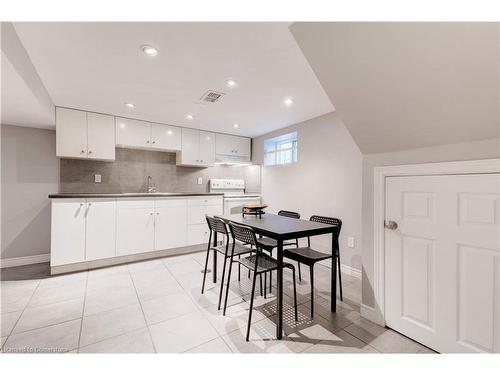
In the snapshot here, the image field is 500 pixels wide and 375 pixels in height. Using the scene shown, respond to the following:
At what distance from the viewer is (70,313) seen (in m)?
1.96

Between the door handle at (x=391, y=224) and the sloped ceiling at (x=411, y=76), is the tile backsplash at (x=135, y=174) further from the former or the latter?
the sloped ceiling at (x=411, y=76)

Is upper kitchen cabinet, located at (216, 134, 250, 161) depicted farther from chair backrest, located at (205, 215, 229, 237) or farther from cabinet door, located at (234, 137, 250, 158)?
chair backrest, located at (205, 215, 229, 237)

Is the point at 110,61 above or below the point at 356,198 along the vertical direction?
above

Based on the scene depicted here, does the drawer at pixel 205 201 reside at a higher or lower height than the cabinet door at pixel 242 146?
lower

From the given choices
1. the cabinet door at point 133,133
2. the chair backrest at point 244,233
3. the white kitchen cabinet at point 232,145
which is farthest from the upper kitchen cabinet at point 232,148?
the chair backrest at point 244,233

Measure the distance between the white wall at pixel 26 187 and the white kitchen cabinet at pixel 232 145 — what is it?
2579mm

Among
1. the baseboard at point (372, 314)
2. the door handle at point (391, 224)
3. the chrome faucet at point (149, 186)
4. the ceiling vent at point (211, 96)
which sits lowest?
the baseboard at point (372, 314)

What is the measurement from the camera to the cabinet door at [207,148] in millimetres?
4203

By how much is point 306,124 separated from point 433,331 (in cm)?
290

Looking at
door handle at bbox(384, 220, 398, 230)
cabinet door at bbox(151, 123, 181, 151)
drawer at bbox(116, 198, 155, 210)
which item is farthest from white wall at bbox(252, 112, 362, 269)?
drawer at bbox(116, 198, 155, 210)

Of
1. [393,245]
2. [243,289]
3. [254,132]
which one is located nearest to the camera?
[393,245]

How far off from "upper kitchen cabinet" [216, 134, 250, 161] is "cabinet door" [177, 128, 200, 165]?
0.43 metres

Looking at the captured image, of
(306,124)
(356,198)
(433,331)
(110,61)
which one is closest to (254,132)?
(306,124)

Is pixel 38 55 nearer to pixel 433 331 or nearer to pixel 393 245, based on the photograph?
pixel 393 245
